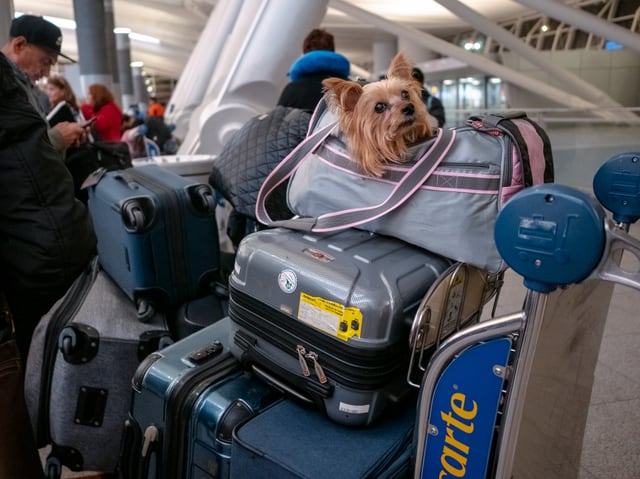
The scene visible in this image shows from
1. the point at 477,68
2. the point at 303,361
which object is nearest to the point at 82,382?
the point at 303,361

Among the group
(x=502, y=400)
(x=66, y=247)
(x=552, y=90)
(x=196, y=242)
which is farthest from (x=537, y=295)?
(x=552, y=90)

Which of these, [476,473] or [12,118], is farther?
[12,118]

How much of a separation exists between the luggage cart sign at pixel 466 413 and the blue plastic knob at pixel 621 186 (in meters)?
0.49

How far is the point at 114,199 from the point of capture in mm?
1862

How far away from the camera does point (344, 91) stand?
1.28 metres

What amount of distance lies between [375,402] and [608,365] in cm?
181

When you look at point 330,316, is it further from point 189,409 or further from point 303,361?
point 189,409

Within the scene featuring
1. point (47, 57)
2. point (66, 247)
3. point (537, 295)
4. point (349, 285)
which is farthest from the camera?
point (47, 57)

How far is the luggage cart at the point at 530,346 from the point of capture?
2.31 feet

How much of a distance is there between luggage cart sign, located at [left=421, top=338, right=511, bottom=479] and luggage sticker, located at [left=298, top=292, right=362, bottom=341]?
197mm

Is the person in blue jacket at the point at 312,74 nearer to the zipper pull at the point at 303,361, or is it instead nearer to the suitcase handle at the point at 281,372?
the suitcase handle at the point at 281,372

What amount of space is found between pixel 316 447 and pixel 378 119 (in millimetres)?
741

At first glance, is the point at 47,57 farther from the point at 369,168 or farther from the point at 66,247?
the point at 369,168

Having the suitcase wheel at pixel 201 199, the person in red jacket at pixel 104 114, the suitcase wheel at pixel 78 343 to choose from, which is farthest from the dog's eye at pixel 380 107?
the person in red jacket at pixel 104 114
